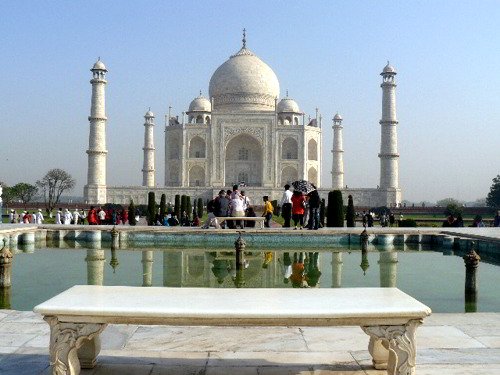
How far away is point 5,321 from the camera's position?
143 inches

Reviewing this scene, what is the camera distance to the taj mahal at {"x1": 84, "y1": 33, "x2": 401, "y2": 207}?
32.3m

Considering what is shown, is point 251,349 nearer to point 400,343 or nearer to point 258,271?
point 400,343

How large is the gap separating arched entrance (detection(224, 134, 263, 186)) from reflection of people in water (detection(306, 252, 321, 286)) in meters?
27.7

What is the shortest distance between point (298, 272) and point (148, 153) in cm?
3080

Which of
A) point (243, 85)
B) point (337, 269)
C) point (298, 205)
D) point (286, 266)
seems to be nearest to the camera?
point (337, 269)

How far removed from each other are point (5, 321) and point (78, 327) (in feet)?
4.60

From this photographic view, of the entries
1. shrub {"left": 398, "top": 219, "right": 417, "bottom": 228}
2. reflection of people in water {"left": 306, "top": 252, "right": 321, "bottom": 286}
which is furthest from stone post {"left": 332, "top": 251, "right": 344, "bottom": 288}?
shrub {"left": 398, "top": 219, "right": 417, "bottom": 228}

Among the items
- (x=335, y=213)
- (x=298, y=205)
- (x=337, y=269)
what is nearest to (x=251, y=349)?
(x=337, y=269)

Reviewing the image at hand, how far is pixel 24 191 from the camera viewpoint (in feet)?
112

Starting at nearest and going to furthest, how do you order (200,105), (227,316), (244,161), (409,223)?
(227,316)
(409,223)
(244,161)
(200,105)

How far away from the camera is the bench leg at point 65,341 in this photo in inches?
96.4

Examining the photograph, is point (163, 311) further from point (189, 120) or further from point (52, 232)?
point (189, 120)

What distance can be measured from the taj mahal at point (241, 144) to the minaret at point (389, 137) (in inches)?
2.1

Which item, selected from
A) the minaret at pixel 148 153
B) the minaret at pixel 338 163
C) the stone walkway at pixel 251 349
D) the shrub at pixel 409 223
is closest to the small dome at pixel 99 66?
the minaret at pixel 148 153
